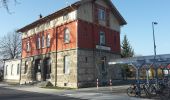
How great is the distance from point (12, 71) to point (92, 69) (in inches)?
849

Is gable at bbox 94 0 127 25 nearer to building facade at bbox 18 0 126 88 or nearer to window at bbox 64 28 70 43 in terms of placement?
building facade at bbox 18 0 126 88

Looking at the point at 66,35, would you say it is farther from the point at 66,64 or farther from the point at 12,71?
the point at 12,71

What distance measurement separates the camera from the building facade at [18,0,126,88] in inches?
1184

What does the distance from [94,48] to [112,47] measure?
4177mm

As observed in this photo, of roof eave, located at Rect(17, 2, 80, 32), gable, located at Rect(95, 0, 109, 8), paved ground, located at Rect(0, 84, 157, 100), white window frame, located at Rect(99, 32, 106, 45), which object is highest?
gable, located at Rect(95, 0, 109, 8)

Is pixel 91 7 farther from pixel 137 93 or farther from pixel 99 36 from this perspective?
pixel 137 93

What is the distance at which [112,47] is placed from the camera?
35.1 m

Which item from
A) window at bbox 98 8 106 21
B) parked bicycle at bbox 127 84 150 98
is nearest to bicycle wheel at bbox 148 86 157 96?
parked bicycle at bbox 127 84 150 98

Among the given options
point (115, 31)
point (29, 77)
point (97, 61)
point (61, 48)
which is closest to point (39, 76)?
point (29, 77)

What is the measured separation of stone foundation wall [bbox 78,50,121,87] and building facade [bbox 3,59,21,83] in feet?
57.2

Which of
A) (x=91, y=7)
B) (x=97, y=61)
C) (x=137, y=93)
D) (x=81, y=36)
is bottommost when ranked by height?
(x=137, y=93)

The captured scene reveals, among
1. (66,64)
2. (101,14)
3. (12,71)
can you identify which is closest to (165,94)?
(66,64)

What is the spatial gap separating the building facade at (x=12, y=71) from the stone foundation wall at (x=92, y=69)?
1744 centimetres

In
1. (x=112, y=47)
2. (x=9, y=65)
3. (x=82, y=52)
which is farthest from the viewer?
(x=9, y=65)
